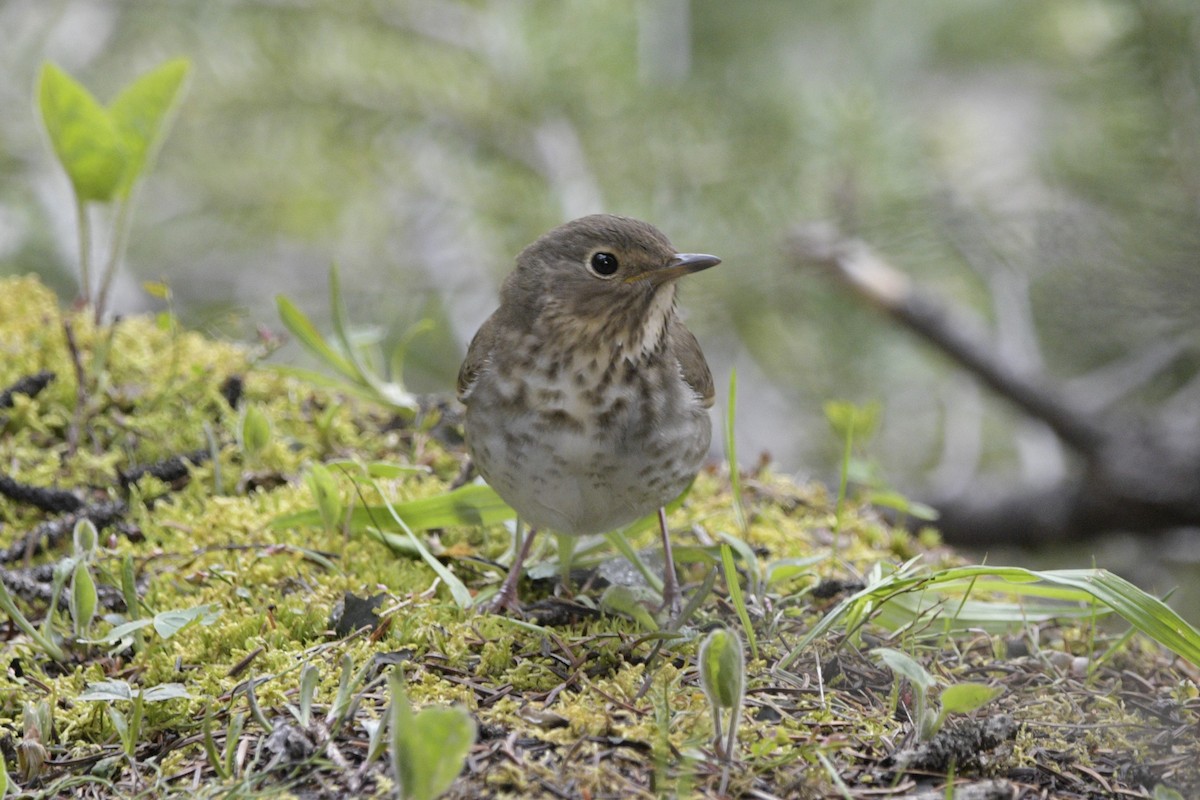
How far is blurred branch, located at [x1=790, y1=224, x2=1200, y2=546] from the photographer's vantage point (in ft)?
15.8

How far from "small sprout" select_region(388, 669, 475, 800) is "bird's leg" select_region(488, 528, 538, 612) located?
1.08 meters

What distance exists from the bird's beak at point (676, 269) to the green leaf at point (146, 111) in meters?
1.77

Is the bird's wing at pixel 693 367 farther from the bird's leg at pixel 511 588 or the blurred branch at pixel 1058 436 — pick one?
the blurred branch at pixel 1058 436

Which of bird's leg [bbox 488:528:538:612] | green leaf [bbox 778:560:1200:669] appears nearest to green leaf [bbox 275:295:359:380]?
bird's leg [bbox 488:528:538:612]

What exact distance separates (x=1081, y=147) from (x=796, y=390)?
204 centimetres

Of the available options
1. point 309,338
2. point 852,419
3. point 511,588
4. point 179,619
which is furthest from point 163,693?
point 852,419

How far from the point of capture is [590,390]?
3031 mm

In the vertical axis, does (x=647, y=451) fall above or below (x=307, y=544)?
above

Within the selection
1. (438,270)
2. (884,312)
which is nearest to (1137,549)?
(884,312)

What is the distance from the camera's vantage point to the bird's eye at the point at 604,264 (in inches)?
123

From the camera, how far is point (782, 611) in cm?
290

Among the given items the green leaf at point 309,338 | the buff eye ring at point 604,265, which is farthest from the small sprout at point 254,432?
the buff eye ring at point 604,265

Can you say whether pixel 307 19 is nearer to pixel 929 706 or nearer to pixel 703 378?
pixel 703 378

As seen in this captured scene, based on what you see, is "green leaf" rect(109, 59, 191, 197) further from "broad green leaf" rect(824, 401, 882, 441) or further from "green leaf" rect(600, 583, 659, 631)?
"broad green leaf" rect(824, 401, 882, 441)
